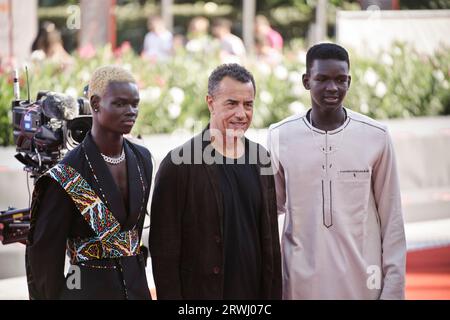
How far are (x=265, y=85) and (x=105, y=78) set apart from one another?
814 centimetres

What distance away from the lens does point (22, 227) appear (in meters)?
5.74

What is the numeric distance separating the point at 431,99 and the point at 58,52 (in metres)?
4.83

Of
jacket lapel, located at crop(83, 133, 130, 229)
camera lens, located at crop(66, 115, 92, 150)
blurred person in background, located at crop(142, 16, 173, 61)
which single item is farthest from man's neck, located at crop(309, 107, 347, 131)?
blurred person in background, located at crop(142, 16, 173, 61)

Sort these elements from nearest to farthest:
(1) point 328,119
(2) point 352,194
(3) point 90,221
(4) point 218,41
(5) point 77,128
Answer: (3) point 90,221, (2) point 352,194, (1) point 328,119, (5) point 77,128, (4) point 218,41

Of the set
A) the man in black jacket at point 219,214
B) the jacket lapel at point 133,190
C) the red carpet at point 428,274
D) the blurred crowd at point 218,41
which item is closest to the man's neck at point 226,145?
the man in black jacket at point 219,214

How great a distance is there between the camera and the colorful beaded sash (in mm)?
4273

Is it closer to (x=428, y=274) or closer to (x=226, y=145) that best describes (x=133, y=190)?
(x=226, y=145)

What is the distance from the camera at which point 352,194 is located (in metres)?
4.73

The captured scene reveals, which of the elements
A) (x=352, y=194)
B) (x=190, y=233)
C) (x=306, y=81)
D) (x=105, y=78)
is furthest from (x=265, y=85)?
(x=190, y=233)

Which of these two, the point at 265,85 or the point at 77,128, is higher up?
the point at 265,85

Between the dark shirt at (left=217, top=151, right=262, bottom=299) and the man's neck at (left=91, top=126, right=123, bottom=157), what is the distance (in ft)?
1.48

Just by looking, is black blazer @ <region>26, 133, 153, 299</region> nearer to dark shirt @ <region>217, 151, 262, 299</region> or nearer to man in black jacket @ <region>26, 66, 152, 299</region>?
man in black jacket @ <region>26, 66, 152, 299</region>
